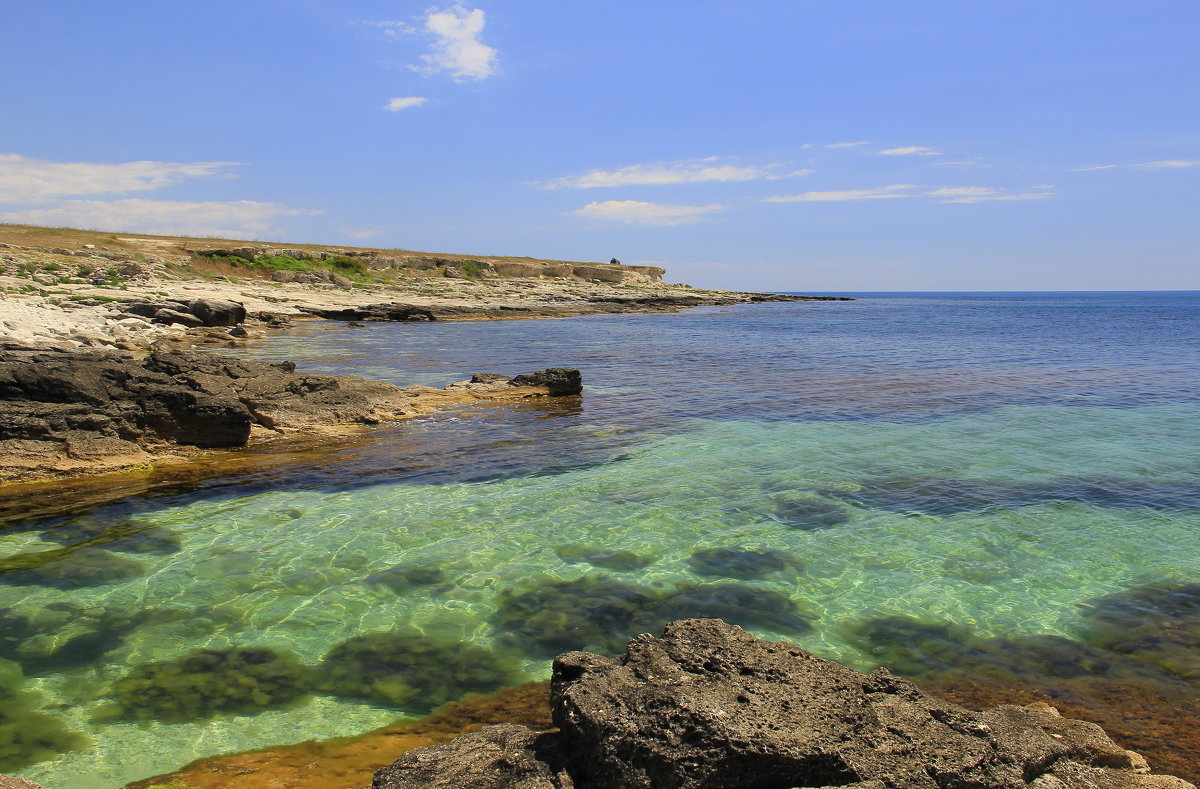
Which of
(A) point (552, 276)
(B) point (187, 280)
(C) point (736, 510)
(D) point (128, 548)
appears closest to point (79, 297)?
(B) point (187, 280)

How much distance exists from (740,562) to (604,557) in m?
1.48

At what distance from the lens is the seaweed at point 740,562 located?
24.5ft

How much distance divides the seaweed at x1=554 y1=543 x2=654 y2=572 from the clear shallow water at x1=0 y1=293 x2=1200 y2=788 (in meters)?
0.04

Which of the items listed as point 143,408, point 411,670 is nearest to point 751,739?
point 411,670

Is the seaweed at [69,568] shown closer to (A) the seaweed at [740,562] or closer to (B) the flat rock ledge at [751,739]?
(B) the flat rock ledge at [751,739]

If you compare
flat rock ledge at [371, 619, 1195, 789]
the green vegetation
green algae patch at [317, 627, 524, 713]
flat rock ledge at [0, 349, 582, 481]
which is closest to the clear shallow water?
green algae patch at [317, 627, 524, 713]

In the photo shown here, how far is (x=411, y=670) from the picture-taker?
18.4ft

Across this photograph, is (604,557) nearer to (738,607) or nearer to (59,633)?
(738,607)

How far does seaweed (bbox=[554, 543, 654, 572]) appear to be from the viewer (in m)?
7.64

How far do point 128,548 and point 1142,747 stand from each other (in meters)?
9.35

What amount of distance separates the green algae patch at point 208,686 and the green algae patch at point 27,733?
243mm

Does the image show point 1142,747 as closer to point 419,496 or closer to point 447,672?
point 447,672

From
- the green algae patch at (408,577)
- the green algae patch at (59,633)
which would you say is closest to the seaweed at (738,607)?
the green algae patch at (408,577)

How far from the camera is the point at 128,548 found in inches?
311
